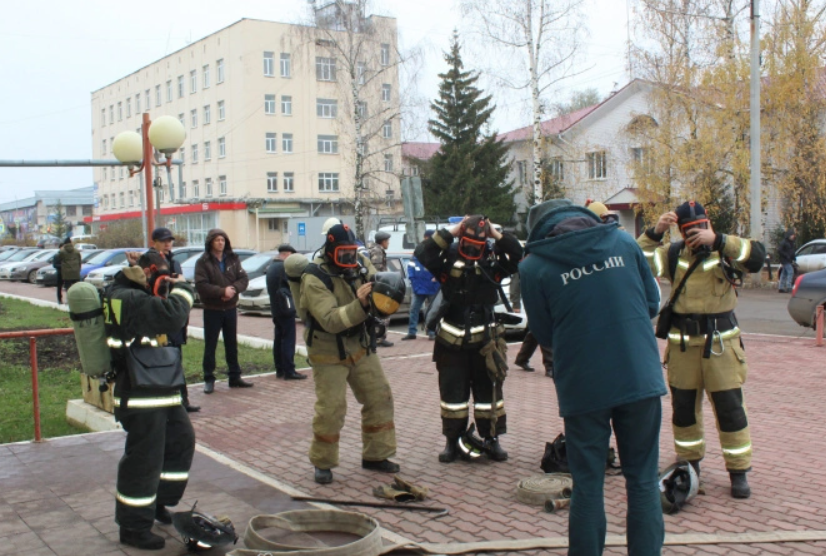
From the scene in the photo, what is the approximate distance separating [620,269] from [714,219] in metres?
28.9

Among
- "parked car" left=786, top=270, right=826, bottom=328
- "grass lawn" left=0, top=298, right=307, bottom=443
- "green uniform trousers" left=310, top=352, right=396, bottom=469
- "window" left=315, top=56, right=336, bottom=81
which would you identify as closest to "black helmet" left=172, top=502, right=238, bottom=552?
"green uniform trousers" left=310, top=352, right=396, bottom=469

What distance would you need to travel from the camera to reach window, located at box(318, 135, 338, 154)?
5600cm

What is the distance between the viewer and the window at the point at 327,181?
5600cm

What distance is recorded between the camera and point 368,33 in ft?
121

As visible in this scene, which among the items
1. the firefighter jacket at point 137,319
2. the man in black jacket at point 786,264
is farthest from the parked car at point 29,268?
the firefighter jacket at point 137,319

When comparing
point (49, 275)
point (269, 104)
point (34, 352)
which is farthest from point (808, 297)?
point (269, 104)

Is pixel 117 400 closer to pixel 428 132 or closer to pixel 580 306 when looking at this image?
pixel 580 306

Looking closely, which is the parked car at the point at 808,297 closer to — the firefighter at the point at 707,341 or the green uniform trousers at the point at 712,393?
the firefighter at the point at 707,341

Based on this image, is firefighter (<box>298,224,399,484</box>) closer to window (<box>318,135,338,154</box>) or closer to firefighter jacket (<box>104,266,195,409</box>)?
firefighter jacket (<box>104,266,195,409</box>)

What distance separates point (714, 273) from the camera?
5570mm

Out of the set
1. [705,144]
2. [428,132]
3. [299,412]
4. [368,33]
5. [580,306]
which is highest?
[368,33]

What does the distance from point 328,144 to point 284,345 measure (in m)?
47.2

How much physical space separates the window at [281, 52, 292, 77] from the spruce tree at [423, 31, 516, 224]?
15.9m

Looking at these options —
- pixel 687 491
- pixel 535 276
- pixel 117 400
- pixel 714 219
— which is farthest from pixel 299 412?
pixel 714 219
